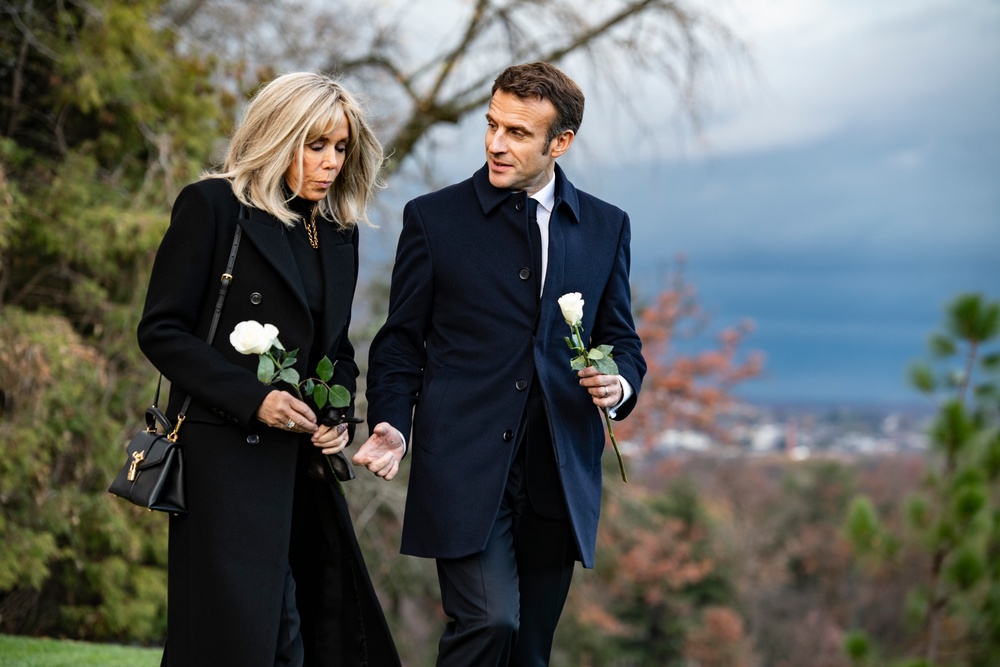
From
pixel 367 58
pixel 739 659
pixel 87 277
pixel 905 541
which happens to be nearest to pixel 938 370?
pixel 905 541

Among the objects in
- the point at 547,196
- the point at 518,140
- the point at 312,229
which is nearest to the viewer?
the point at 312,229

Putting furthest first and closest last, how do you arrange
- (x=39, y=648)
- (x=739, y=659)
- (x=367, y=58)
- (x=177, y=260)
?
(x=739, y=659) → (x=367, y=58) → (x=39, y=648) → (x=177, y=260)

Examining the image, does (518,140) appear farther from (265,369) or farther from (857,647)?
(857,647)

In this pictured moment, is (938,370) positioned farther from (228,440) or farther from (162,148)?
(228,440)

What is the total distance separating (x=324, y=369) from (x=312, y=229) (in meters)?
0.53

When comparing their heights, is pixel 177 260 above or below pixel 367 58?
below

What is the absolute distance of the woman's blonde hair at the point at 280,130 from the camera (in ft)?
11.2

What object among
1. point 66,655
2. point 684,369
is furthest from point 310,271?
point 684,369

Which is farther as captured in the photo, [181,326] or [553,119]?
[553,119]

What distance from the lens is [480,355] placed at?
144 inches

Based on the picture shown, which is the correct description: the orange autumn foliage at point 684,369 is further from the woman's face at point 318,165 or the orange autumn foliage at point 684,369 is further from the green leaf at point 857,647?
the woman's face at point 318,165

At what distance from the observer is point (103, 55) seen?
8.01 m

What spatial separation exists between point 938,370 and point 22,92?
7.96 m

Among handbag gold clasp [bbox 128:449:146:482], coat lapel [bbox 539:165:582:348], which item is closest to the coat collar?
coat lapel [bbox 539:165:582:348]
